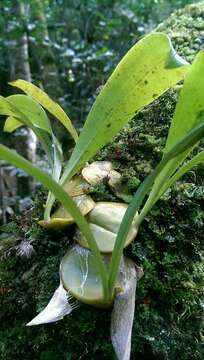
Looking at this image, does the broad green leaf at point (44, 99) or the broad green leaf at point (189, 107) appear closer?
→ the broad green leaf at point (189, 107)

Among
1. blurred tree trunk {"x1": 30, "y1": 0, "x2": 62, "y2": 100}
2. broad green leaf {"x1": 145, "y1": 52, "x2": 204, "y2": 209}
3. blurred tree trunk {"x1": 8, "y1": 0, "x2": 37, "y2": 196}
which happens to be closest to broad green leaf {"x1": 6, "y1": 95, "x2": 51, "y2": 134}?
broad green leaf {"x1": 145, "y1": 52, "x2": 204, "y2": 209}

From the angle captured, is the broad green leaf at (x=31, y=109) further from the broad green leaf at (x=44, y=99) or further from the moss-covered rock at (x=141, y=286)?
the moss-covered rock at (x=141, y=286)

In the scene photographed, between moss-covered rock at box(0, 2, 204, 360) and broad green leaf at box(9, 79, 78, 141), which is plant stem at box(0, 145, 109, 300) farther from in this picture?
broad green leaf at box(9, 79, 78, 141)

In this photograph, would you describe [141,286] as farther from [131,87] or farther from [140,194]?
[131,87]

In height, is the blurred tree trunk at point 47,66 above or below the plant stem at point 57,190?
below

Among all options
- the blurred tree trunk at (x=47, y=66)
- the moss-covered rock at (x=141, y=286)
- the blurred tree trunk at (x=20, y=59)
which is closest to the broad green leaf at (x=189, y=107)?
the moss-covered rock at (x=141, y=286)
